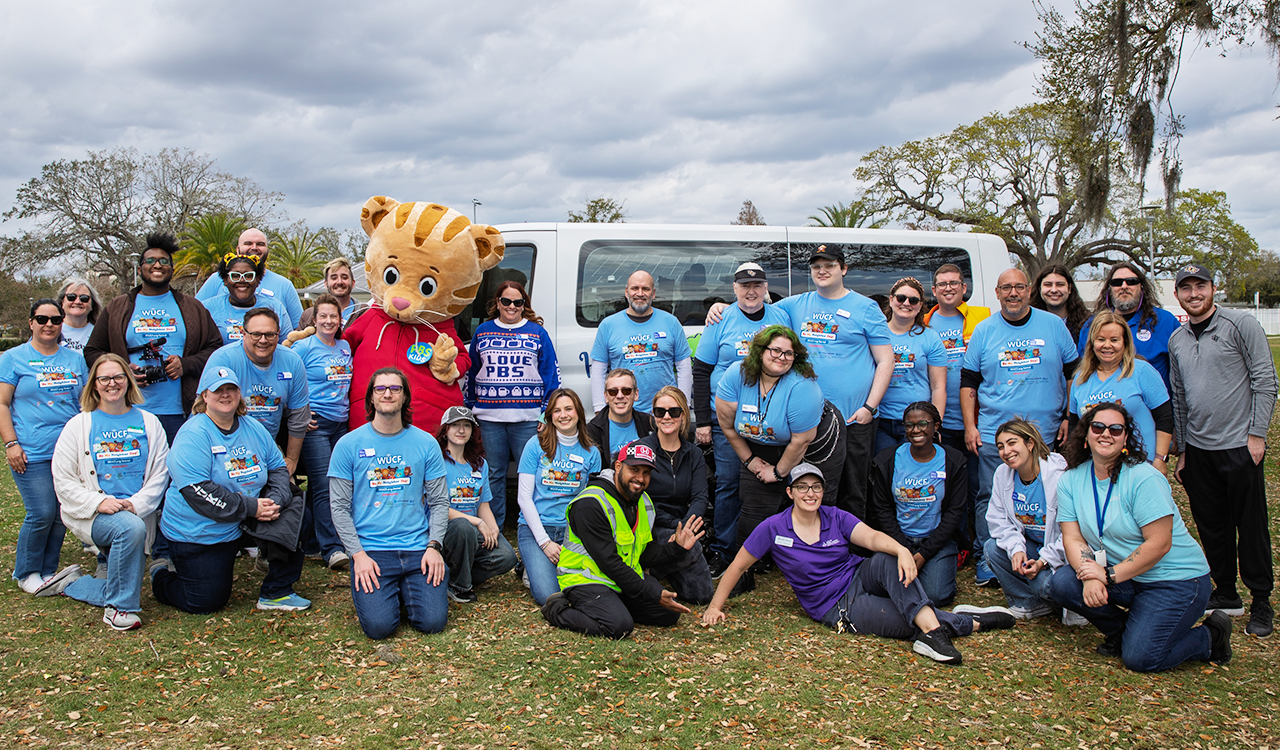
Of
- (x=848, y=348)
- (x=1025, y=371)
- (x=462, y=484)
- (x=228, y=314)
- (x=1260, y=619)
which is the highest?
(x=228, y=314)

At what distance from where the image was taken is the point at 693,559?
463 centimetres

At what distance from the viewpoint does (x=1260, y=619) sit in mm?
4203

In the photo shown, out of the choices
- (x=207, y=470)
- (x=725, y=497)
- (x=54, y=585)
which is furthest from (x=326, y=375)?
(x=725, y=497)

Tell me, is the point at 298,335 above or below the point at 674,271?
below

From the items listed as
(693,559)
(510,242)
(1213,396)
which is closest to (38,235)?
(510,242)

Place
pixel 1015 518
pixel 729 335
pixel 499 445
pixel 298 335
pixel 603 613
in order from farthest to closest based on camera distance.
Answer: pixel 298 335 → pixel 499 445 → pixel 729 335 → pixel 1015 518 → pixel 603 613

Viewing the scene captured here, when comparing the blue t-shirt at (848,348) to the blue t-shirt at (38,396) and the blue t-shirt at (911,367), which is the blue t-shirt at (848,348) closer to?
the blue t-shirt at (911,367)

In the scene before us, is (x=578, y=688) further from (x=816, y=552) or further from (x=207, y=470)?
(x=207, y=470)

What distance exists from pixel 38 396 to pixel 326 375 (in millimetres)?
1587

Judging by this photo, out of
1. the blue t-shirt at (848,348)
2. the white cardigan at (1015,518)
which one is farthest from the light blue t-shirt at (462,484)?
the white cardigan at (1015,518)

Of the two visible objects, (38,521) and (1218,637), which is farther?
(38,521)

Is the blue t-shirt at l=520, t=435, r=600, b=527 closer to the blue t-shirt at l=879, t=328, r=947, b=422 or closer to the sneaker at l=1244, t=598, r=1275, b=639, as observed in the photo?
the blue t-shirt at l=879, t=328, r=947, b=422

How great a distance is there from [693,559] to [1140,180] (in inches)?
343

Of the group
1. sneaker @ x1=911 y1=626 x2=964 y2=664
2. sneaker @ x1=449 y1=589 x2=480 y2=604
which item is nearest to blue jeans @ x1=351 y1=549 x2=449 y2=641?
sneaker @ x1=449 y1=589 x2=480 y2=604
